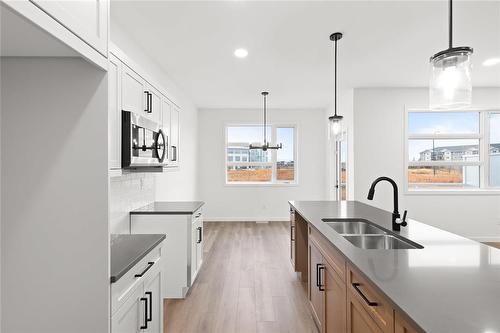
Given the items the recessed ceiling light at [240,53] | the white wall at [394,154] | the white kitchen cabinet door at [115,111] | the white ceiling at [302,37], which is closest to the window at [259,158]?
the white wall at [394,154]

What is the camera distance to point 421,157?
18.4ft

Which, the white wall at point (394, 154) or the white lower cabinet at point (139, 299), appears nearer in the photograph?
the white lower cabinet at point (139, 299)

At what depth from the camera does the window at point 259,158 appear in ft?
24.2

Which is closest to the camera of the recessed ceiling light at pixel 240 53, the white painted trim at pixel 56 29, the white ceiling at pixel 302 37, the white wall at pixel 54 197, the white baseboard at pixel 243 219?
the white painted trim at pixel 56 29

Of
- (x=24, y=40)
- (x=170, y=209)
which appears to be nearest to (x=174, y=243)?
(x=170, y=209)

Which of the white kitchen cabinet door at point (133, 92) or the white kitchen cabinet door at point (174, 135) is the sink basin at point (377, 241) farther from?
the white kitchen cabinet door at point (174, 135)

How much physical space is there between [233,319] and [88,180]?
201cm

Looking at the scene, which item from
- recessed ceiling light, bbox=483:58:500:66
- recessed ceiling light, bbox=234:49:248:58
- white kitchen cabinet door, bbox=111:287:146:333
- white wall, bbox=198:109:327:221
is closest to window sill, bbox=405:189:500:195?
white wall, bbox=198:109:327:221

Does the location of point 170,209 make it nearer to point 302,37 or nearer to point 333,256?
point 333,256

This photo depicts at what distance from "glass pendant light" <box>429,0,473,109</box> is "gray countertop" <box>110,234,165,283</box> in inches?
76.3

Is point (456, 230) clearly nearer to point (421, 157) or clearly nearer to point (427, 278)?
point (421, 157)

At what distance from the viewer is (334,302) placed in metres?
1.78

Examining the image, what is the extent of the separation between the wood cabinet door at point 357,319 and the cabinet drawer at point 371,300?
1 cm

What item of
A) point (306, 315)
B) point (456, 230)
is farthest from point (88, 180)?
point (456, 230)
